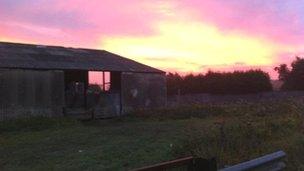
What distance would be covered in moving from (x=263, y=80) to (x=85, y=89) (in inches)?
1133

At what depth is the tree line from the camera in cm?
6191

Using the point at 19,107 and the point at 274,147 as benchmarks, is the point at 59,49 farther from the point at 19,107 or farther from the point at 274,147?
the point at 274,147

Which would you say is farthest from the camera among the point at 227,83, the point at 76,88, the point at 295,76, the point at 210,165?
the point at 295,76

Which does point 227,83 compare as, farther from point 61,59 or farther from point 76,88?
point 61,59

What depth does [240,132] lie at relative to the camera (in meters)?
15.3

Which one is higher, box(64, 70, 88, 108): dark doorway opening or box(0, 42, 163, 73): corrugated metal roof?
box(0, 42, 163, 73): corrugated metal roof

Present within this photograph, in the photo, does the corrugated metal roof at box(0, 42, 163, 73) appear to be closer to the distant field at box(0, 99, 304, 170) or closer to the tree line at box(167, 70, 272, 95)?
the distant field at box(0, 99, 304, 170)

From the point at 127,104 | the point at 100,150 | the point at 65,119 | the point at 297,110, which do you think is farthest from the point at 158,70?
the point at 100,150

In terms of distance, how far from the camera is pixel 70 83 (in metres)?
38.5

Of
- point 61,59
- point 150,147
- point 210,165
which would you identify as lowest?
point 150,147

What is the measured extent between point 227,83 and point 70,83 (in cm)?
2715

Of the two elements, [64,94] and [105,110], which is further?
[105,110]

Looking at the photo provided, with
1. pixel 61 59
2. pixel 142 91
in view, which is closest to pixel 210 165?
pixel 61 59

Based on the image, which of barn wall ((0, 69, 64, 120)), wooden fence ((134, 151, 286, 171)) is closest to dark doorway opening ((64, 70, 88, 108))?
barn wall ((0, 69, 64, 120))
